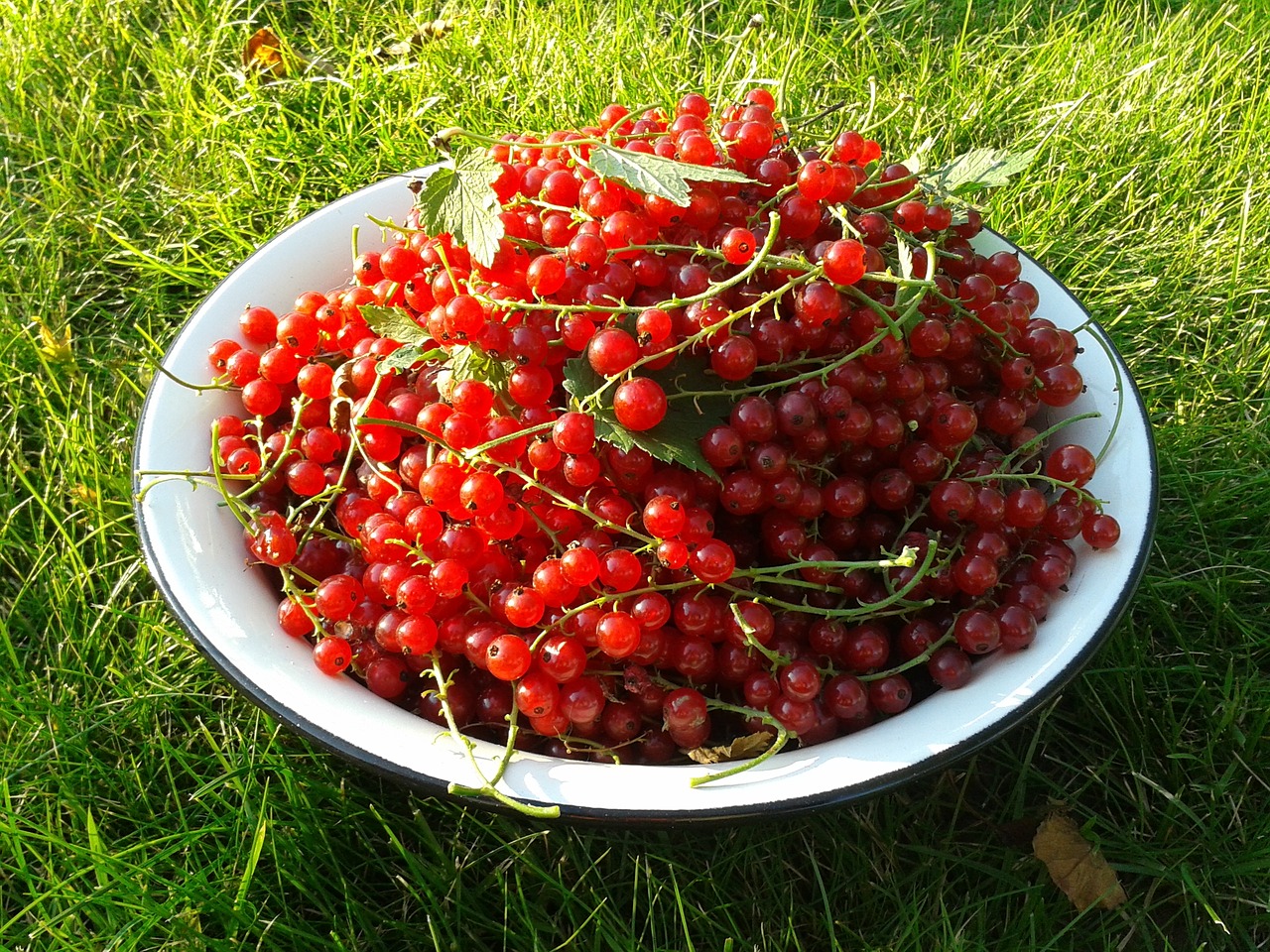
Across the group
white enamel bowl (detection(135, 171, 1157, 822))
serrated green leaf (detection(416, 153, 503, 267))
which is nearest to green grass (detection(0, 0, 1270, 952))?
white enamel bowl (detection(135, 171, 1157, 822))

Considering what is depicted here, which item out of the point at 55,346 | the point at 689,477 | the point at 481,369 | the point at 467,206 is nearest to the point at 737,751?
the point at 689,477

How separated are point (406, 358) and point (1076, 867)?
33.4 inches

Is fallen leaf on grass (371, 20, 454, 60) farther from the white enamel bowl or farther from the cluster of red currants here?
the cluster of red currants

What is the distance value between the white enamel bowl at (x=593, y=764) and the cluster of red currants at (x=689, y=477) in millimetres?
29

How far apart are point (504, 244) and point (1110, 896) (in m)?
0.88

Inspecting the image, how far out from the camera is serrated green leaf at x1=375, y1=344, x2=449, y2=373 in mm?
922

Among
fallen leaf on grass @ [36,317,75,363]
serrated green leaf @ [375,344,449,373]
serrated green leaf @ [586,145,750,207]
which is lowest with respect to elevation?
fallen leaf on grass @ [36,317,75,363]

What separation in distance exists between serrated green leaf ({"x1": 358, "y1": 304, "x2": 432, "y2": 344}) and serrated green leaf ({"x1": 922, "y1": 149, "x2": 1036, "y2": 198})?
53cm

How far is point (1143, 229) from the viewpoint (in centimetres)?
169

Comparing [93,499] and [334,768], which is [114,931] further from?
[93,499]

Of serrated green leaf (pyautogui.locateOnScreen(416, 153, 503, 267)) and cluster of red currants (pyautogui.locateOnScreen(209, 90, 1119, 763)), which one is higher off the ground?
serrated green leaf (pyautogui.locateOnScreen(416, 153, 503, 267))

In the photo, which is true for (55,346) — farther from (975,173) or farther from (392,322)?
(975,173)

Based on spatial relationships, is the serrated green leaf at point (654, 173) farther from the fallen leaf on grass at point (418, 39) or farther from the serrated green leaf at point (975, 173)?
the fallen leaf on grass at point (418, 39)

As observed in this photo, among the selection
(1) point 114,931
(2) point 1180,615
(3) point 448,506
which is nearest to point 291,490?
(3) point 448,506
